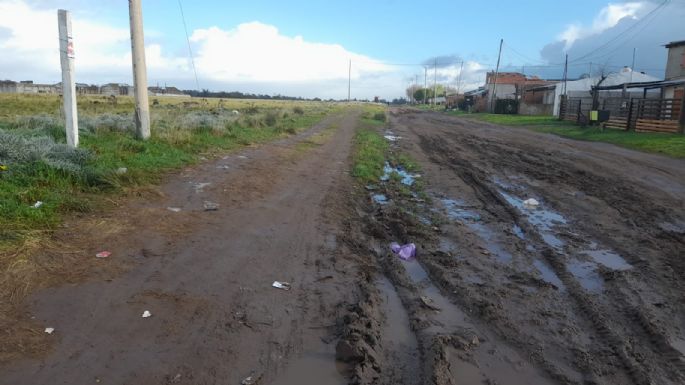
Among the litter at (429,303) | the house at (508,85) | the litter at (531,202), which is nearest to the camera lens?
the litter at (429,303)

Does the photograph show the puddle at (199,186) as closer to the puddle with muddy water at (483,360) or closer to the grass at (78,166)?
the grass at (78,166)

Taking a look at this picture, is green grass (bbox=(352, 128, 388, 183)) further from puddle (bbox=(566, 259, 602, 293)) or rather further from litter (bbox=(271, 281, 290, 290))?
litter (bbox=(271, 281, 290, 290))

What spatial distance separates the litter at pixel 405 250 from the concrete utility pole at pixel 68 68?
6802mm

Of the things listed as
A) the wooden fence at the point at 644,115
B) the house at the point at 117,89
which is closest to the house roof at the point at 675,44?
the wooden fence at the point at 644,115

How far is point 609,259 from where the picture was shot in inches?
240

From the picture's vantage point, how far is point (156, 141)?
41.7 feet

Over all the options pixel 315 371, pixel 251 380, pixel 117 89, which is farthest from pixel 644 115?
pixel 117 89

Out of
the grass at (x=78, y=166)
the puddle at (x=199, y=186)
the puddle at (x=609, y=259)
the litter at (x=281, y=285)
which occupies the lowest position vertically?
the litter at (x=281, y=285)

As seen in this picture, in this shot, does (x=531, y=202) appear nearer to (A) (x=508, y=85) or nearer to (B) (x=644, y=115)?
(B) (x=644, y=115)

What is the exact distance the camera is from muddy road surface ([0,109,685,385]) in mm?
3492

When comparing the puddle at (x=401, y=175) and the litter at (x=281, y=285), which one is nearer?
the litter at (x=281, y=285)

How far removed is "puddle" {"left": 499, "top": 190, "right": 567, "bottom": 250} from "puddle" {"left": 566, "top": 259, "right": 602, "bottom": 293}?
0.64 m

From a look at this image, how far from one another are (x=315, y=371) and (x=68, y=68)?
8.60 metres

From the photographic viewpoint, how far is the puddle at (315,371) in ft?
11.0
